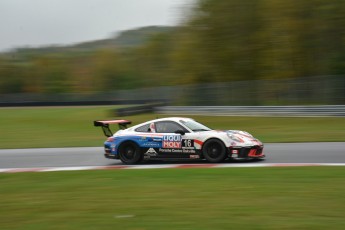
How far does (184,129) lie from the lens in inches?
568

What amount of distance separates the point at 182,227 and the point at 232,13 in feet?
108

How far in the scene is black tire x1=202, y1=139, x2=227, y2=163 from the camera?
13.9 m

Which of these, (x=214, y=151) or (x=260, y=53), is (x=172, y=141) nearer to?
(x=214, y=151)

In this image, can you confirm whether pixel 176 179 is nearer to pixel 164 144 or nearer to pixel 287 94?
pixel 164 144

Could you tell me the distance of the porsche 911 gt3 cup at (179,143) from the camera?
13.8m

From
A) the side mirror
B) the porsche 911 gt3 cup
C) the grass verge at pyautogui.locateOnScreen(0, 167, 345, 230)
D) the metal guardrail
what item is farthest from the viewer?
the metal guardrail

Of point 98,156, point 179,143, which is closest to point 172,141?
point 179,143

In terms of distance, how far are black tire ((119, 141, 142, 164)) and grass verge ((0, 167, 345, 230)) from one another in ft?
10.1

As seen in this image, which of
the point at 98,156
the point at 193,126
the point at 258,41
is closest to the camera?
the point at 193,126

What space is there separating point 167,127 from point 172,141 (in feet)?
1.43

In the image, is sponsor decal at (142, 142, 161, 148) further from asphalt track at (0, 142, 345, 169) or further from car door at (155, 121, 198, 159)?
asphalt track at (0, 142, 345, 169)

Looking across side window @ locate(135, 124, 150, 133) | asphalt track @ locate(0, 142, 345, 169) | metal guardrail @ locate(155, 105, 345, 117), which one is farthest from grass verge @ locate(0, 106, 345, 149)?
side window @ locate(135, 124, 150, 133)

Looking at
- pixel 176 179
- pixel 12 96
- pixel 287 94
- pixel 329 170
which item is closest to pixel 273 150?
pixel 329 170

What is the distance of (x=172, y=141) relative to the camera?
14.4 meters
